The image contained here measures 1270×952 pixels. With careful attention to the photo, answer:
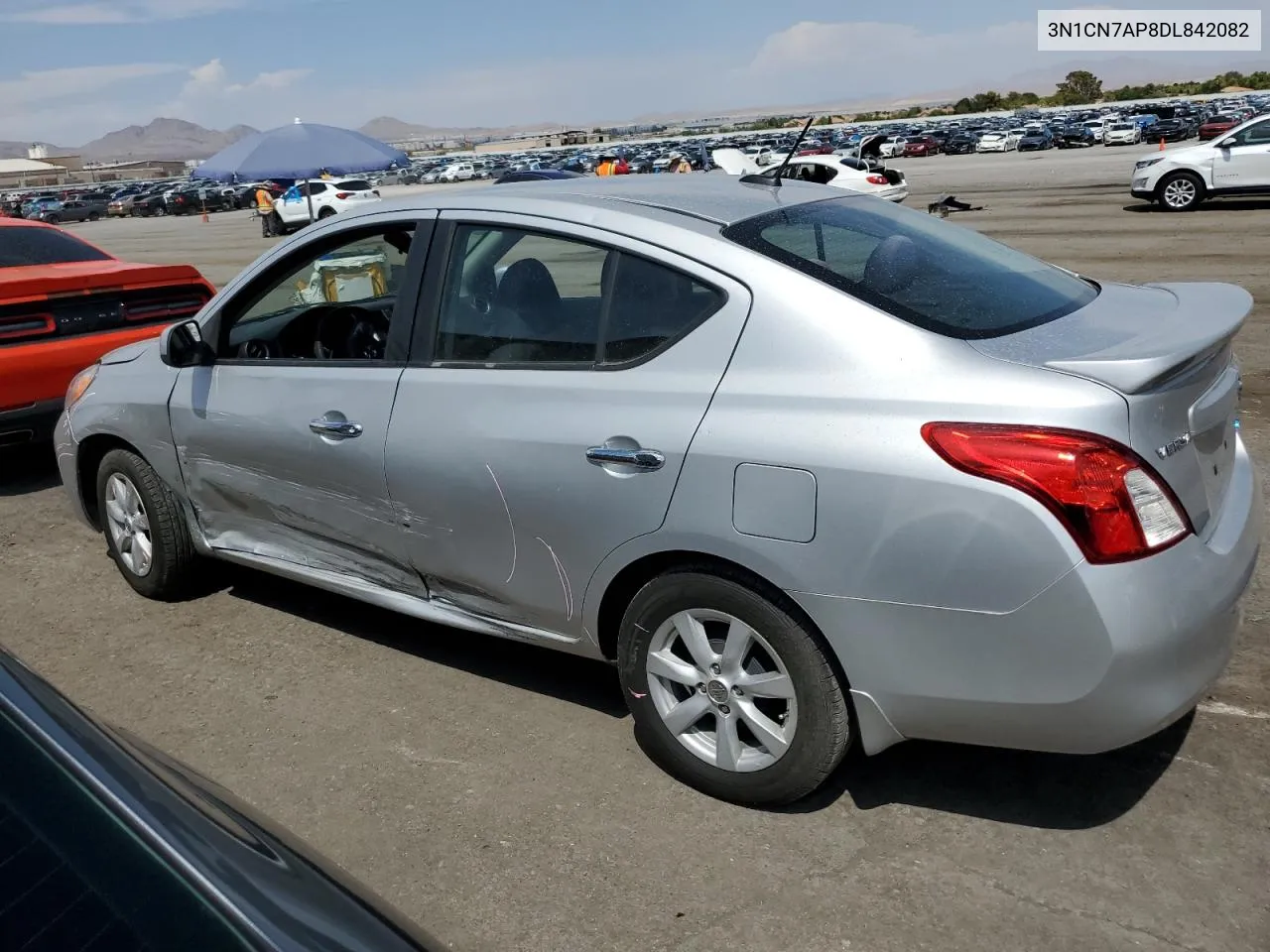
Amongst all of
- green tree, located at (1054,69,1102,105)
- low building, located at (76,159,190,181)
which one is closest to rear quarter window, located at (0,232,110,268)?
low building, located at (76,159,190,181)

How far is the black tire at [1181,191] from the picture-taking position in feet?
65.4

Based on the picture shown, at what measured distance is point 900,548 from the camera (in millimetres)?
2746

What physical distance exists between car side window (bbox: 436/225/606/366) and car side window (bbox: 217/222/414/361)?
1.71 feet

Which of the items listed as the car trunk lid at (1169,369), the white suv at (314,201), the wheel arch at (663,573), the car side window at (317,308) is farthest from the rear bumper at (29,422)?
the white suv at (314,201)

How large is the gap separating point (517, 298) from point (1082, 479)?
1.85m

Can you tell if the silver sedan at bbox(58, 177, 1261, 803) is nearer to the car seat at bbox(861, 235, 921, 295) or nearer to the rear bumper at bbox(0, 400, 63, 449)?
the car seat at bbox(861, 235, 921, 295)

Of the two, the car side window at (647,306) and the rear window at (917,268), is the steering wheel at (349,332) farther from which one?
A: the rear window at (917,268)

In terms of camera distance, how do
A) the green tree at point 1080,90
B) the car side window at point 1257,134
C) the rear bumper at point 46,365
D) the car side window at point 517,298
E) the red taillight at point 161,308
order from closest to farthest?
the car side window at point 517,298
the rear bumper at point 46,365
the red taillight at point 161,308
the car side window at point 1257,134
the green tree at point 1080,90

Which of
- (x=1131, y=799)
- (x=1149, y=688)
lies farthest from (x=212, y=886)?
(x=1131, y=799)

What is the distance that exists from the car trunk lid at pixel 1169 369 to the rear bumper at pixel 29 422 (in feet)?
19.0

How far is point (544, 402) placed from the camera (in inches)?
133

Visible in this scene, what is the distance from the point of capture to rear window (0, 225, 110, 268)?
306 inches

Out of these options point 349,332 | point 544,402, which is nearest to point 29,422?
point 349,332

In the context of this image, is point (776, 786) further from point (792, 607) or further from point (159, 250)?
point (159, 250)
